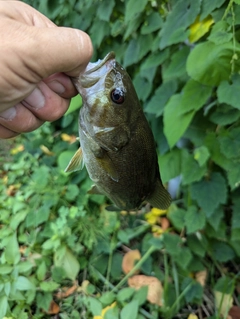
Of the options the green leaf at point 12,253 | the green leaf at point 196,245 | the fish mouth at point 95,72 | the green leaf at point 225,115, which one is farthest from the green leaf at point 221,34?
the green leaf at point 12,253

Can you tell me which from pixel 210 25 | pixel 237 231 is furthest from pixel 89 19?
pixel 237 231

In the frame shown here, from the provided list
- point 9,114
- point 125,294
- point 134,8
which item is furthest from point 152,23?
point 125,294

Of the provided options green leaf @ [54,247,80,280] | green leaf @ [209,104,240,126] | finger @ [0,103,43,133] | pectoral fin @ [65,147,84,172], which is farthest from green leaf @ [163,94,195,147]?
green leaf @ [54,247,80,280]

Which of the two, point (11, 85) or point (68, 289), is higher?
point (11, 85)

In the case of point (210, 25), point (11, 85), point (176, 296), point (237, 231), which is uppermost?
A: point (210, 25)

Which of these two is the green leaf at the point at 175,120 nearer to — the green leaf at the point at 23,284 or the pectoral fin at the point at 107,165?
the pectoral fin at the point at 107,165

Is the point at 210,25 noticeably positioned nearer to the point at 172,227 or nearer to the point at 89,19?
the point at 89,19
